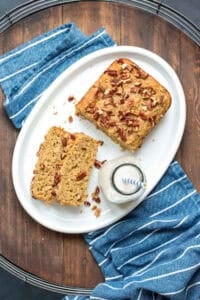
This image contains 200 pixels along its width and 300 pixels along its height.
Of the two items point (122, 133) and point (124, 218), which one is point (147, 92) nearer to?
point (122, 133)

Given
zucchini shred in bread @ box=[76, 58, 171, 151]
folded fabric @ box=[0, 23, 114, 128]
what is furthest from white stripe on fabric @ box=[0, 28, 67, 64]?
zucchini shred in bread @ box=[76, 58, 171, 151]

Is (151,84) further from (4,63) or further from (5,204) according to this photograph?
(5,204)

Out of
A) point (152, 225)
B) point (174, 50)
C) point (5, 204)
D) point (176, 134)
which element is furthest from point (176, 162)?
point (5, 204)

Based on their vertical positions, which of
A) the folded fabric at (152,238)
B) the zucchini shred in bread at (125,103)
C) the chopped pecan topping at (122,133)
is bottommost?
the folded fabric at (152,238)

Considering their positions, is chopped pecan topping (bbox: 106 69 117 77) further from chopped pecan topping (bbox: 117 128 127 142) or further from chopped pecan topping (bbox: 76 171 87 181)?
chopped pecan topping (bbox: 76 171 87 181)

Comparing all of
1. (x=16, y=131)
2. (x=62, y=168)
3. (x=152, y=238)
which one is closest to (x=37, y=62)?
(x=16, y=131)

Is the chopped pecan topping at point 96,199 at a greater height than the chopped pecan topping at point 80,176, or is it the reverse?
the chopped pecan topping at point 80,176

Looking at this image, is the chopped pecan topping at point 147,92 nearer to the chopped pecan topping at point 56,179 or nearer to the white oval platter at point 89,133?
the white oval platter at point 89,133

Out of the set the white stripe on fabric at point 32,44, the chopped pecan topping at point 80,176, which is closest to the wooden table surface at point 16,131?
the white stripe on fabric at point 32,44
